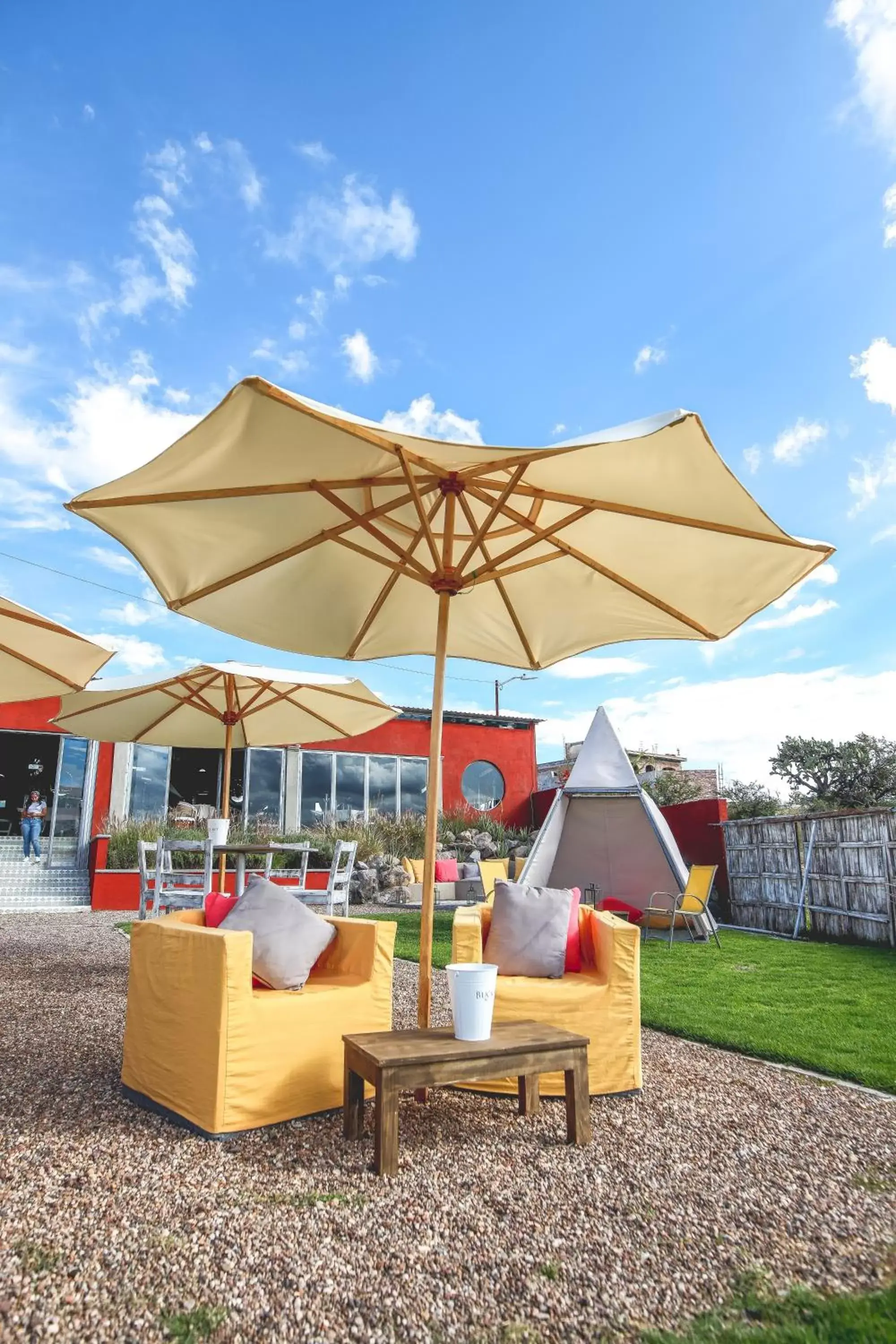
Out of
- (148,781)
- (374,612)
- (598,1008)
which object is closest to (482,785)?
(148,781)

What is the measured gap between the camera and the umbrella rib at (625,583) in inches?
136

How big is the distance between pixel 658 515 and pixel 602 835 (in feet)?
22.8

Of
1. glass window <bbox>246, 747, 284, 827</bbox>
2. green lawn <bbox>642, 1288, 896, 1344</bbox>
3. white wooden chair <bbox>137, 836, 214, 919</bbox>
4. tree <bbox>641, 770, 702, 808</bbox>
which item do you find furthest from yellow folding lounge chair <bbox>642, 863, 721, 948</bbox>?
tree <bbox>641, 770, 702, 808</bbox>

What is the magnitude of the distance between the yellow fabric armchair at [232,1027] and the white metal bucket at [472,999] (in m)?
0.60

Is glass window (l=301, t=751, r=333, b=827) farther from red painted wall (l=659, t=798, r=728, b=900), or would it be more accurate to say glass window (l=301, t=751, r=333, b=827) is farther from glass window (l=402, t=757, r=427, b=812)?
red painted wall (l=659, t=798, r=728, b=900)

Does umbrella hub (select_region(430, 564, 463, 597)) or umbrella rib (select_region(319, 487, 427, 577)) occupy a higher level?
umbrella rib (select_region(319, 487, 427, 577))

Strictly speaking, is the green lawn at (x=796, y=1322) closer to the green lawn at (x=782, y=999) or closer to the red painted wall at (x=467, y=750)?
the green lawn at (x=782, y=999)

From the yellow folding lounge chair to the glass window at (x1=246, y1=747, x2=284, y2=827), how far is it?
8.77m

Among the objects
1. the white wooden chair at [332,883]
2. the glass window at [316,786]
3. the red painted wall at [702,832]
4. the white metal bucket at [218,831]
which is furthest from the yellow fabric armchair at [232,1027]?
the glass window at [316,786]

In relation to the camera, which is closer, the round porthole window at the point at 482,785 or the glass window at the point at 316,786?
the glass window at the point at 316,786

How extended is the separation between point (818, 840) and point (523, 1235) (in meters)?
7.49

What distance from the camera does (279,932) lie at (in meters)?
3.00

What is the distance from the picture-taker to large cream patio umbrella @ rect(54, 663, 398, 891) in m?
6.16

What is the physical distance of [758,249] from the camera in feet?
26.0
